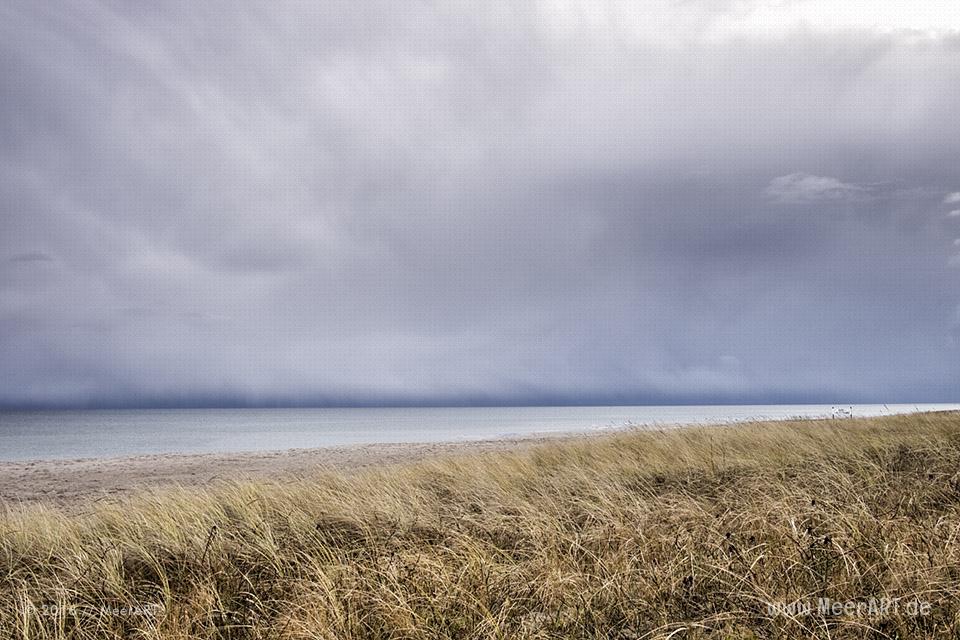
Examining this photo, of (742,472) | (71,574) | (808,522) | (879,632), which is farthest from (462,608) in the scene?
(742,472)

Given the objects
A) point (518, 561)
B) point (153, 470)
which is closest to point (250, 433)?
point (153, 470)

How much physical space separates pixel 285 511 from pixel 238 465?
16669 mm

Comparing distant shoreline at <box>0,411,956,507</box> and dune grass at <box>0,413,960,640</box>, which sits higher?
dune grass at <box>0,413,960,640</box>

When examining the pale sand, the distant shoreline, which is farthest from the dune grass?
the pale sand

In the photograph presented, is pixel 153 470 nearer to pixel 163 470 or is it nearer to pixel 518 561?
pixel 163 470

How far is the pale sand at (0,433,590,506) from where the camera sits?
15781 mm

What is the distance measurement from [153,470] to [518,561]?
791 inches

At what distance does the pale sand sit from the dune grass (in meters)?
7.23

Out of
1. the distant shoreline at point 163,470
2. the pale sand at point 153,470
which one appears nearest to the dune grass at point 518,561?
the distant shoreline at point 163,470

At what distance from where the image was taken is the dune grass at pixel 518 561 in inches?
134

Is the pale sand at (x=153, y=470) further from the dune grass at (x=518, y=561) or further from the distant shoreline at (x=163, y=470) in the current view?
the dune grass at (x=518, y=561)

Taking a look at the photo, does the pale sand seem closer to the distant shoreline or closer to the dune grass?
the distant shoreline

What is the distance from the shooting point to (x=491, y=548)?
4.97 m

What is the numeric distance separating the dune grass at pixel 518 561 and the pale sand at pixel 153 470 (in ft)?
23.7
